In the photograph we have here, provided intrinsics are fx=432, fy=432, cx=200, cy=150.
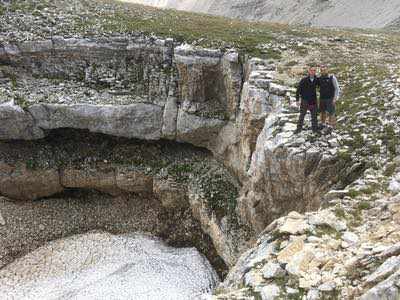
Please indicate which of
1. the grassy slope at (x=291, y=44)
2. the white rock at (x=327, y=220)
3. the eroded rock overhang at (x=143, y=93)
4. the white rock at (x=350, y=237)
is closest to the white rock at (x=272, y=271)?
the white rock at (x=350, y=237)

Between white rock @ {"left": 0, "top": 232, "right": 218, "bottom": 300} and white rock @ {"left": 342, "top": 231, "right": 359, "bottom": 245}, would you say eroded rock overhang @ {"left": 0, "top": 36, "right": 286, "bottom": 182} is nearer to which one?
white rock @ {"left": 0, "top": 232, "right": 218, "bottom": 300}

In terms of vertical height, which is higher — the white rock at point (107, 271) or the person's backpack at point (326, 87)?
the person's backpack at point (326, 87)

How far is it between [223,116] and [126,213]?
30.4 ft

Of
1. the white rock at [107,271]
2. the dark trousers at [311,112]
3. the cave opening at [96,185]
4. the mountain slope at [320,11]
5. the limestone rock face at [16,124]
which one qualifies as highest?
the mountain slope at [320,11]

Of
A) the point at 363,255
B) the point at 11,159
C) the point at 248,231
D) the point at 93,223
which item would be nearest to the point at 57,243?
the point at 93,223

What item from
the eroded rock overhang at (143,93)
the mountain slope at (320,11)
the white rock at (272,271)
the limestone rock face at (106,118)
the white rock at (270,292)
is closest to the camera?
the white rock at (270,292)

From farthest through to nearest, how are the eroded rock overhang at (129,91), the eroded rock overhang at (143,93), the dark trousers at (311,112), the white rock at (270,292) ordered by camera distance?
the eroded rock overhang at (129,91) < the eroded rock overhang at (143,93) < the dark trousers at (311,112) < the white rock at (270,292)

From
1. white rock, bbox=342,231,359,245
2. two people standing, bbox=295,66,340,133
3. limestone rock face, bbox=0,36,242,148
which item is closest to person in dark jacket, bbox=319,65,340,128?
two people standing, bbox=295,66,340,133

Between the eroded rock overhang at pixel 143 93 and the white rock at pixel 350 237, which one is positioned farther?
the eroded rock overhang at pixel 143 93

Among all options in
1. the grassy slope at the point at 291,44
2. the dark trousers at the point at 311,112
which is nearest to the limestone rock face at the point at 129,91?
the grassy slope at the point at 291,44

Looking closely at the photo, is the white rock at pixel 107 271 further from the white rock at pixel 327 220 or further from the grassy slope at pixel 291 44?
the white rock at pixel 327 220

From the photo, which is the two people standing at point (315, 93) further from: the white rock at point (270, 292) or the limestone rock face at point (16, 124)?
the limestone rock face at point (16, 124)

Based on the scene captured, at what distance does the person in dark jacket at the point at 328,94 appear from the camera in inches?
599

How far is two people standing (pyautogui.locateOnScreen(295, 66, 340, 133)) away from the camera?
15203 millimetres
